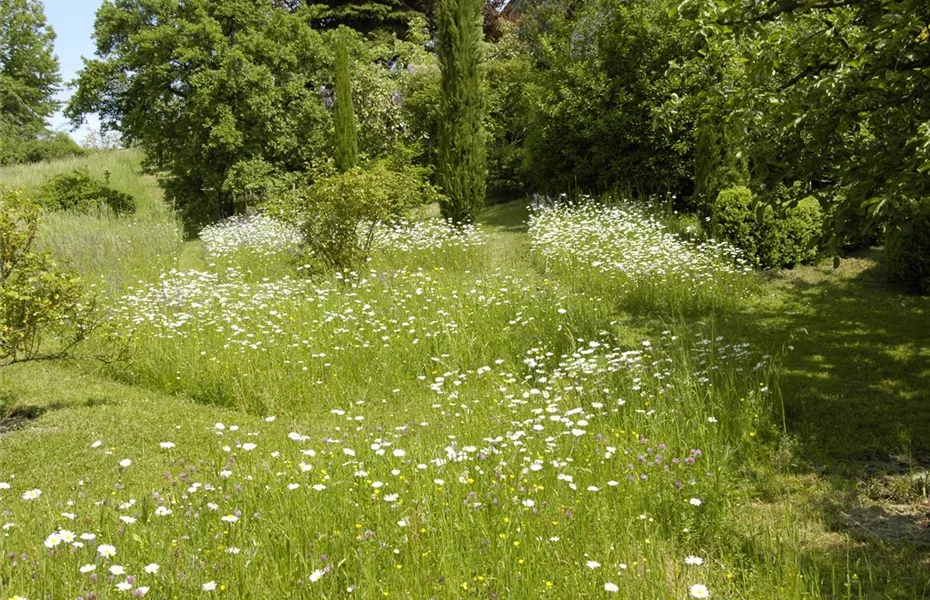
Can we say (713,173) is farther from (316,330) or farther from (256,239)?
(256,239)

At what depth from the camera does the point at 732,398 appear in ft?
17.4

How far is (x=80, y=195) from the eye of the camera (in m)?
20.5

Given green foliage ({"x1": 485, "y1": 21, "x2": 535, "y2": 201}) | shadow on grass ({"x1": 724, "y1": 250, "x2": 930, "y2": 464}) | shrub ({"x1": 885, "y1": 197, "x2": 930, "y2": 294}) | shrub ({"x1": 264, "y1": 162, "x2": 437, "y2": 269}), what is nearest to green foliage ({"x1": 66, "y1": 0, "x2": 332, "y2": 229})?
green foliage ({"x1": 485, "y1": 21, "x2": 535, "y2": 201})

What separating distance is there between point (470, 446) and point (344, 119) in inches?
613

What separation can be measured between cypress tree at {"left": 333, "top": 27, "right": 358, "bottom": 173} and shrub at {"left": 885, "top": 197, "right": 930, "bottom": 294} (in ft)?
41.8

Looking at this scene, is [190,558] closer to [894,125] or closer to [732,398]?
[732,398]

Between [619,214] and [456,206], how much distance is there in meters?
4.68

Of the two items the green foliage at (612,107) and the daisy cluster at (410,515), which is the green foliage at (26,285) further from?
the green foliage at (612,107)

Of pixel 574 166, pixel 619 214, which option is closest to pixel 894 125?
pixel 619 214

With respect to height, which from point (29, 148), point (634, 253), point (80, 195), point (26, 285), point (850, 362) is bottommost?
point (850, 362)

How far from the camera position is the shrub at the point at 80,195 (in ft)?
63.7

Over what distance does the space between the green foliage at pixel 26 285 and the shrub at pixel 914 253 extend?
8693 mm

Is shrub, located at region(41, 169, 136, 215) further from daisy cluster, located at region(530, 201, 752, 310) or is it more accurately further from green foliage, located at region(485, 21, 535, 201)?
daisy cluster, located at region(530, 201, 752, 310)

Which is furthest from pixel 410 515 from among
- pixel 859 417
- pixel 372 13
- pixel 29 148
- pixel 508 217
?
pixel 29 148
